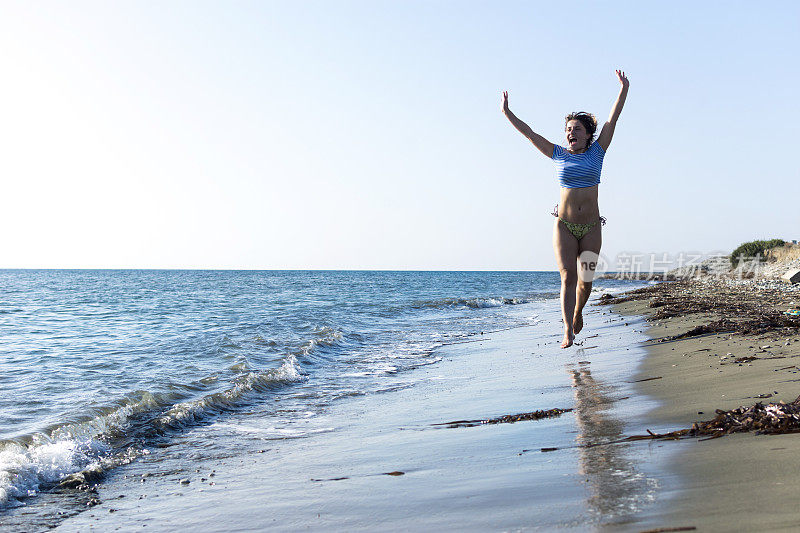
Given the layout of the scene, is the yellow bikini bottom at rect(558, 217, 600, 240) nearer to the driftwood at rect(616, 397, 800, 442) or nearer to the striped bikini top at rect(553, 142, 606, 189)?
the striped bikini top at rect(553, 142, 606, 189)

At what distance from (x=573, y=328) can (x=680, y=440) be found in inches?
100

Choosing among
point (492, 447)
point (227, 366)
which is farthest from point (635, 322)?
point (492, 447)

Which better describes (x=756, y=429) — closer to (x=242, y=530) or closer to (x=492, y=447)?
(x=492, y=447)

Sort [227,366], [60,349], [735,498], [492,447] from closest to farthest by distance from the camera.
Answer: [735,498], [492,447], [227,366], [60,349]

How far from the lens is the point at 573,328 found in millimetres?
6500

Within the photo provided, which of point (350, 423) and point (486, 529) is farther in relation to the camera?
point (350, 423)

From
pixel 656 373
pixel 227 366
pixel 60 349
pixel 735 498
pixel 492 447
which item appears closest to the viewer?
pixel 735 498

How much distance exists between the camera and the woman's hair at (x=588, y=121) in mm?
6051

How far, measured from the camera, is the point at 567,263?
626 cm

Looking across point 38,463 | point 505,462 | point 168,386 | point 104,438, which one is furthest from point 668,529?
point 168,386

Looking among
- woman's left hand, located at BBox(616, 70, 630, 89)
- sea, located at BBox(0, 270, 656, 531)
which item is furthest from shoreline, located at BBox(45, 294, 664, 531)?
woman's left hand, located at BBox(616, 70, 630, 89)

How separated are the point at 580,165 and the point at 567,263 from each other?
94 centimetres

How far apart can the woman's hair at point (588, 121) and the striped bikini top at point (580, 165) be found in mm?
115

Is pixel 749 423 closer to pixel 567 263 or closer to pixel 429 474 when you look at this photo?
pixel 429 474
